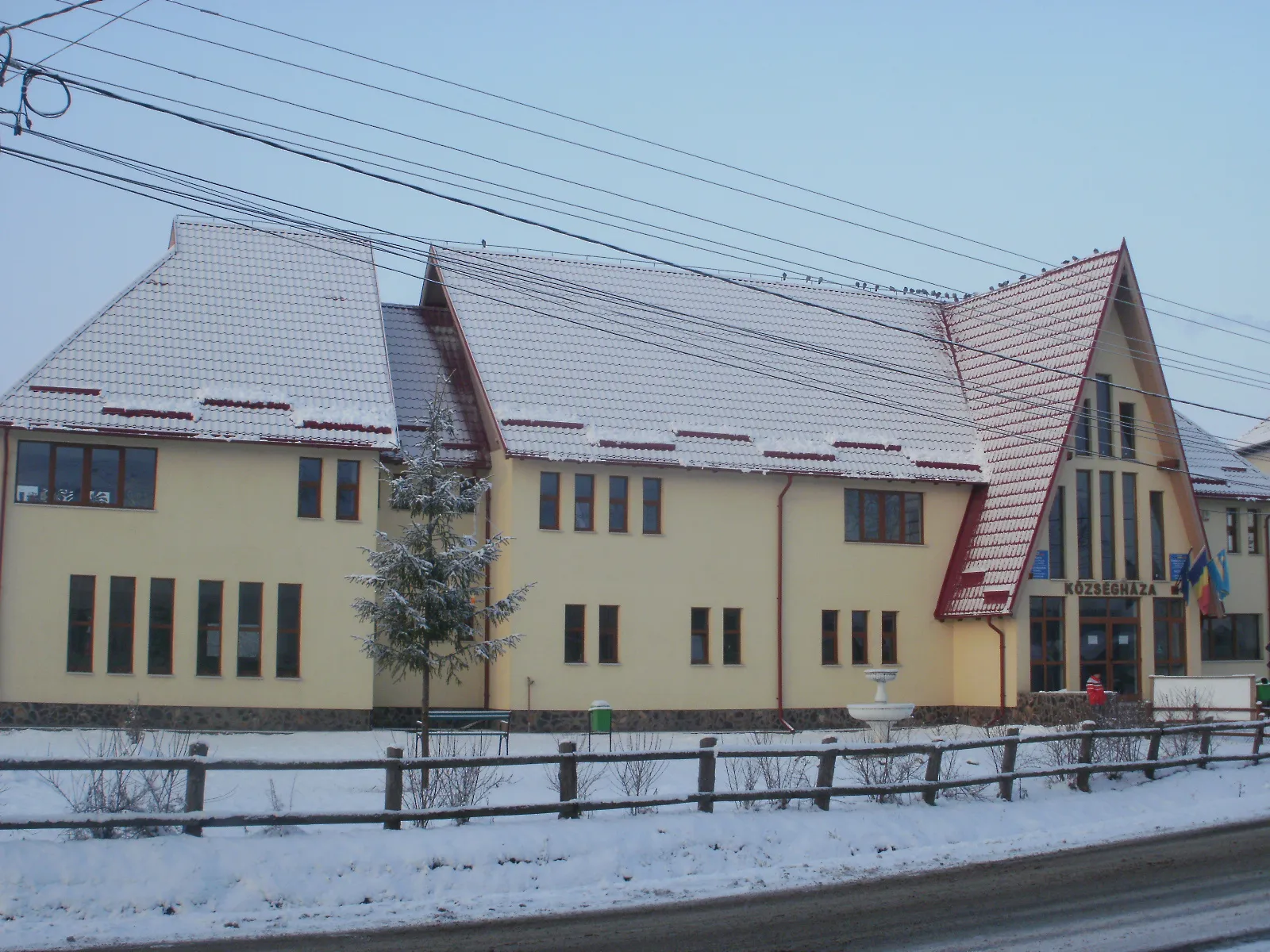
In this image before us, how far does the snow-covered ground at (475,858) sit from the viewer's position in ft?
39.8

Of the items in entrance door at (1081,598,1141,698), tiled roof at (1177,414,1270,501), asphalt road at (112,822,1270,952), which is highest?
tiled roof at (1177,414,1270,501)

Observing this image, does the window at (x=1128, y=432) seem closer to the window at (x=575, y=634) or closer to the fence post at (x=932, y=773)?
the window at (x=575, y=634)

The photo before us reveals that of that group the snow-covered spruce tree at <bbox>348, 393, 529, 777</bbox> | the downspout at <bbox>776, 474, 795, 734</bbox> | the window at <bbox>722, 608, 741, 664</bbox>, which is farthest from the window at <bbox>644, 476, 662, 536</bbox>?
the snow-covered spruce tree at <bbox>348, 393, 529, 777</bbox>

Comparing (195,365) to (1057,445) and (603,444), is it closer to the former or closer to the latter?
(603,444)

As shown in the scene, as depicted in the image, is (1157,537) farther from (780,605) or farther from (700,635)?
(700,635)

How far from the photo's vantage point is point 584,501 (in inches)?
1257

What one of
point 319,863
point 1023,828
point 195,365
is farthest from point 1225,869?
point 195,365

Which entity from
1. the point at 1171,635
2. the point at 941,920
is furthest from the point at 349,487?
the point at 1171,635

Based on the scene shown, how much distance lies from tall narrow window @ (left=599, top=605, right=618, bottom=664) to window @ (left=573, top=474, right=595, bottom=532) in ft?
6.55

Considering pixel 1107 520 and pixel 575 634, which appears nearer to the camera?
pixel 575 634

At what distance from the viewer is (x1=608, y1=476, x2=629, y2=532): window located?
32.2 metres

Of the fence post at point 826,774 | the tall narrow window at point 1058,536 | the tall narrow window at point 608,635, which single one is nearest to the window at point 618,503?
the tall narrow window at point 608,635

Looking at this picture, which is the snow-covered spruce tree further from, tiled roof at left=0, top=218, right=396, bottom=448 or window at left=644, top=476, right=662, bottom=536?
window at left=644, top=476, right=662, bottom=536

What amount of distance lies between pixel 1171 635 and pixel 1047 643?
4391 mm
